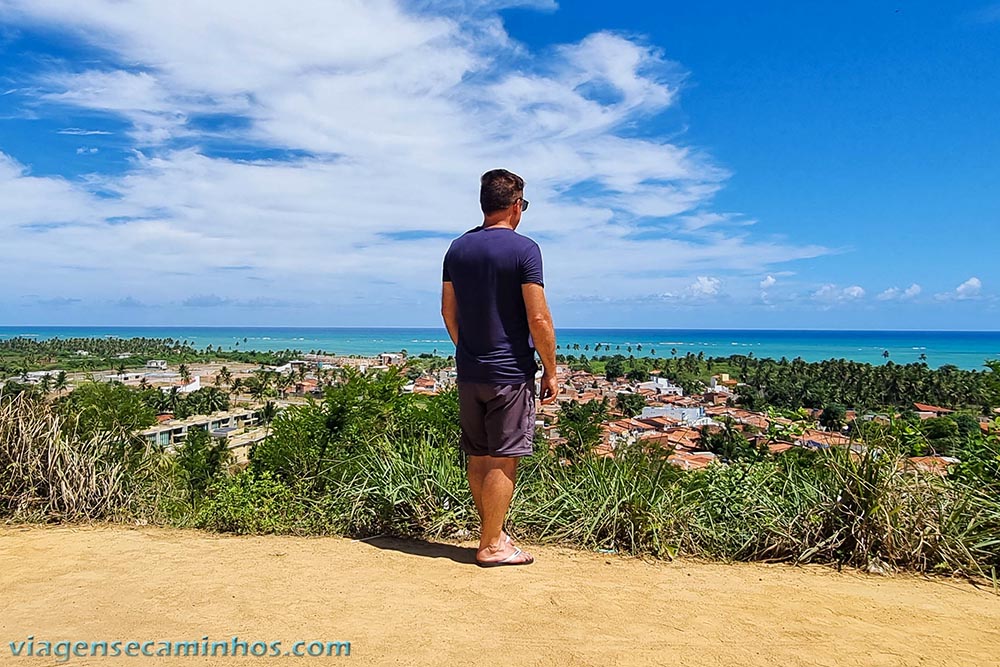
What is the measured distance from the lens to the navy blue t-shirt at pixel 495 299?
12.8 ft

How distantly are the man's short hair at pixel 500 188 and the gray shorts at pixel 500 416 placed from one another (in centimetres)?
104

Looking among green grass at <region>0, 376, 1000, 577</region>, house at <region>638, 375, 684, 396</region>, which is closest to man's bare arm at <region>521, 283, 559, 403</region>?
green grass at <region>0, 376, 1000, 577</region>

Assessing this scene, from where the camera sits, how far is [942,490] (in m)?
4.40

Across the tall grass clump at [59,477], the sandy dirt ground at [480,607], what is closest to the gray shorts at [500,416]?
the sandy dirt ground at [480,607]

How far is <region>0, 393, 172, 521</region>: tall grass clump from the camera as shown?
17.5 ft

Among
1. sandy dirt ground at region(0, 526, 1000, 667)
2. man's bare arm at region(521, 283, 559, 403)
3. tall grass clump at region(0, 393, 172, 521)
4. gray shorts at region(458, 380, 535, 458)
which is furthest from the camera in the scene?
tall grass clump at region(0, 393, 172, 521)

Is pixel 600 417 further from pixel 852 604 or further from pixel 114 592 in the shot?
pixel 114 592

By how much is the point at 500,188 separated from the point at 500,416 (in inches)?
51.6

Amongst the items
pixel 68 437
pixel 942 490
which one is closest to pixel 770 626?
pixel 942 490

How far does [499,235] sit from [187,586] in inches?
99.8

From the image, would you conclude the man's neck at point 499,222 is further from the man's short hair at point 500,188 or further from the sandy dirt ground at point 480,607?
the sandy dirt ground at point 480,607

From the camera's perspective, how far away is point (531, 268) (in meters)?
3.88

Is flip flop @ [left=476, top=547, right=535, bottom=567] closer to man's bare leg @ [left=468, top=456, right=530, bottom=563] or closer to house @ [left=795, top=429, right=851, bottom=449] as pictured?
man's bare leg @ [left=468, top=456, right=530, bottom=563]

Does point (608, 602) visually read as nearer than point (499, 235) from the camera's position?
Yes
